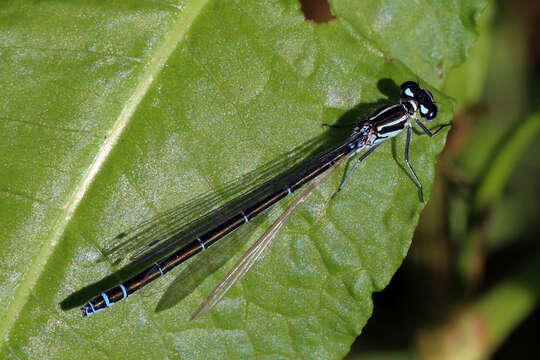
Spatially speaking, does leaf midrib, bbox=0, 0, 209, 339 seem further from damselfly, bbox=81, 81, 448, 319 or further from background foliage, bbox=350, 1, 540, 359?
background foliage, bbox=350, 1, 540, 359

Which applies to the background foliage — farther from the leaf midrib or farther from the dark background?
the leaf midrib

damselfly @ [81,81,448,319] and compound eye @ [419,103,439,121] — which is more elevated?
compound eye @ [419,103,439,121]

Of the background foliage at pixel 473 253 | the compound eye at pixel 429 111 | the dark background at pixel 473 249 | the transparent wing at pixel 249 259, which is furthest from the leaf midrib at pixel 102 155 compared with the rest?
the background foliage at pixel 473 253

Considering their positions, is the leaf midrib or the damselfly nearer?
the leaf midrib

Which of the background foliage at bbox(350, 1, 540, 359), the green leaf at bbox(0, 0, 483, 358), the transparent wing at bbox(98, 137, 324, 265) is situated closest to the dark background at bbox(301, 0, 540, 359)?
the background foliage at bbox(350, 1, 540, 359)

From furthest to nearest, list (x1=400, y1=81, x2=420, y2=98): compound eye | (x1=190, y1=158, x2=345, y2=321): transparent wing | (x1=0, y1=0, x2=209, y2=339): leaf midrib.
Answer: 1. (x1=400, y1=81, x2=420, y2=98): compound eye
2. (x1=190, y1=158, x2=345, y2=321): transparent wing
3. (x1=0, y1=0, x2=209, y2=339): leaf midrib

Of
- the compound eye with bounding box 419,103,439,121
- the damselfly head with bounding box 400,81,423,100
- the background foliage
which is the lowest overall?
the background foliage

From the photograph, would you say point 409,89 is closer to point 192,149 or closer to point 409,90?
point 409,90

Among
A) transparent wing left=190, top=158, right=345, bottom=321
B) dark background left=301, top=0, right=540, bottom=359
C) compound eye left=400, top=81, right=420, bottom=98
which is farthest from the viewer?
dark background left=301, top=0, right=540, bottom=359
